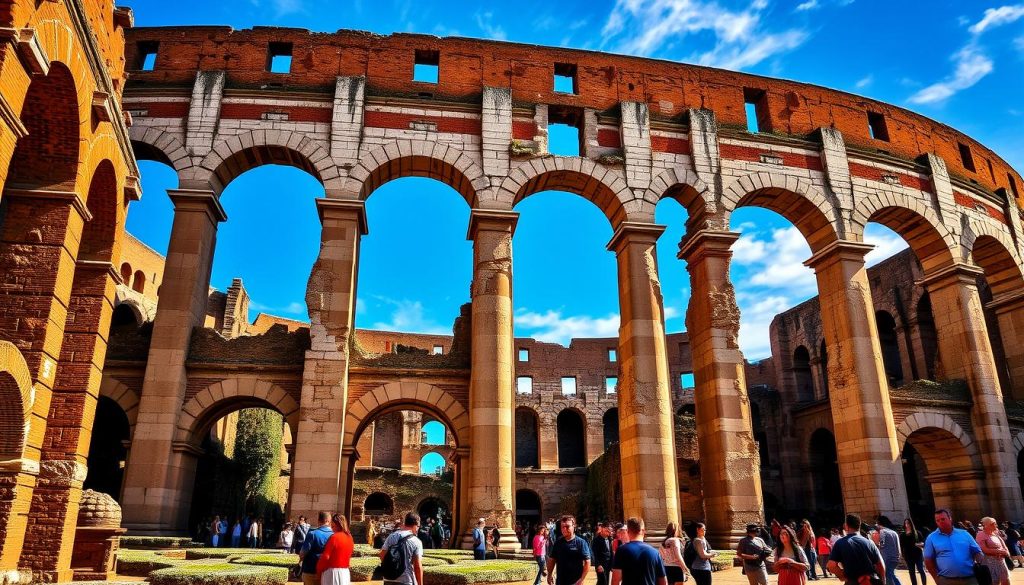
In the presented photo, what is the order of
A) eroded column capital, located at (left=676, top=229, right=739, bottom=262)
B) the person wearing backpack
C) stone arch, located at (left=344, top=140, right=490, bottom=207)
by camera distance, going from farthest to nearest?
eroded column capital, located at (left=676, top=229, right=739, bottom=262) → stone arch, located at (left=344, top=140, right=490, bottom=207) → the person wearing backpack

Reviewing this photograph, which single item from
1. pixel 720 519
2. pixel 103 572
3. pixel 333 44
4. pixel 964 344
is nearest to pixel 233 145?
pixel 333 44

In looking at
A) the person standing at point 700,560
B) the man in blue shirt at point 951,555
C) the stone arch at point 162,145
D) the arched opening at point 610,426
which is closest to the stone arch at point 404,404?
the stone arch at point 162,145

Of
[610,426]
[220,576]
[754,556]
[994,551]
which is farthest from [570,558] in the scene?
→ [610,426]

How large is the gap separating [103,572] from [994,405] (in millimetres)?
22257

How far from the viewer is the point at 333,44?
20.0 metres

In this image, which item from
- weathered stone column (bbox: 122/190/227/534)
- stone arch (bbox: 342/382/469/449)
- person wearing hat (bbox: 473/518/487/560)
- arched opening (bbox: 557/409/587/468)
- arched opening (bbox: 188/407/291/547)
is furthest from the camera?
arched opening (bbox: 557/409/587/468)

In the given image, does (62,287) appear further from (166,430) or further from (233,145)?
(233,145)

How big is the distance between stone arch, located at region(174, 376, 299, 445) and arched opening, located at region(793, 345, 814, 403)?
24662 mm

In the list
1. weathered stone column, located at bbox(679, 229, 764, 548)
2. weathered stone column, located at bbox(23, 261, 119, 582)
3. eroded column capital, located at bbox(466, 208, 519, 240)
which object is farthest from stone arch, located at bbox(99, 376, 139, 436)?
weathered stone column, located at bbox(679, 229, 764, 548)

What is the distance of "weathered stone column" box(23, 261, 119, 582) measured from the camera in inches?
356

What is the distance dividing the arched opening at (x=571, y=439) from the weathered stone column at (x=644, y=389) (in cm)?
2161

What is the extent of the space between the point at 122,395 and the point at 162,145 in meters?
6.44

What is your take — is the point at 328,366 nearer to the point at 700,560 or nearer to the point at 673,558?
the point at 700,560

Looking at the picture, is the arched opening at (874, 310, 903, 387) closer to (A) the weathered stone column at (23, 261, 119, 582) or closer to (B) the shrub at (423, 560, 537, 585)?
(B) the shrub at (423, 560, 537, 585)
